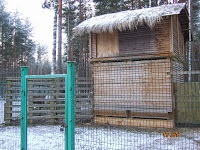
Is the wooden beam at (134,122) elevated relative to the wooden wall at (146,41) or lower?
lower

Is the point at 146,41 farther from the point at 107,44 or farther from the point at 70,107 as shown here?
the point at 70,107

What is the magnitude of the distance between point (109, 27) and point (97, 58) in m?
1.43

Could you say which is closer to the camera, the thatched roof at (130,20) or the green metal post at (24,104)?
the green metal post at (24,104)

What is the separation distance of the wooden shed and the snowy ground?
2.97 ft

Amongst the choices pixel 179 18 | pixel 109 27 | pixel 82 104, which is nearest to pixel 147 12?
pixel 109 27

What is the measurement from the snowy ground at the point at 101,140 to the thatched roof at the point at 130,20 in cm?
393

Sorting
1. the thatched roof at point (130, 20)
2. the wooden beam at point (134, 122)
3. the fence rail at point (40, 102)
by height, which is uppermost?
the thatched roof at point (130, 20)

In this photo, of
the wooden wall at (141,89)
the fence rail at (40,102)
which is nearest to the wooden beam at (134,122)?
the wooden wall at (141,89)

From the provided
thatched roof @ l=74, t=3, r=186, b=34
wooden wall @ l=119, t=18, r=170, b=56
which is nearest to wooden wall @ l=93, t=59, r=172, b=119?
wooden wall @ l=119, t=18, r=170, b=56

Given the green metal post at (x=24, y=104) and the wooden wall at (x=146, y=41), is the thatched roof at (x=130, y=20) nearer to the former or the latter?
the wooden wall at (x=146, y=41)

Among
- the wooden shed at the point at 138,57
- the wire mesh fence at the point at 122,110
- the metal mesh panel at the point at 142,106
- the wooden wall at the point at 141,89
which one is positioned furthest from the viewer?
the wooden shed at the point at 138,57

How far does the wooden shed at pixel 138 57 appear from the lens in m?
9.66

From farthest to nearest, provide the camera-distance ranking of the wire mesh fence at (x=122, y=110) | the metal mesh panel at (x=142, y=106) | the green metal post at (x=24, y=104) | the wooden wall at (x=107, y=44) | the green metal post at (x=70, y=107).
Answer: the wooden wall at (x=107, y=44), the metal mesh panel at (x=142, y=106), the wire mesh fence at (x=122, y=110), the green metal post at (x=24, y=104), the green metal post at (x=70, y=107)

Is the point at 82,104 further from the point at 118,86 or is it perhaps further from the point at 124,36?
the point at 124,36
